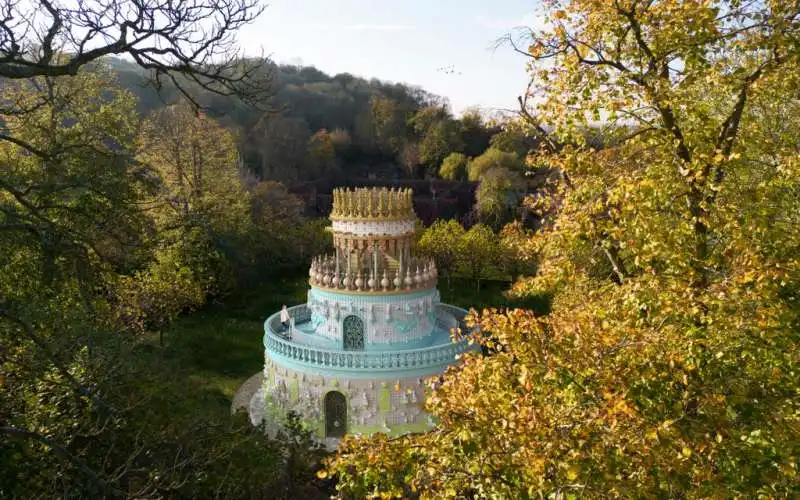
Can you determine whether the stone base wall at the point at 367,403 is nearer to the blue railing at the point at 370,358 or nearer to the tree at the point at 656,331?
the blue railing at the point at 370,358

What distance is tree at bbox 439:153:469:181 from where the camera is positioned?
54000 millimetres

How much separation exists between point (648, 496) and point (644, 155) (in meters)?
7.21

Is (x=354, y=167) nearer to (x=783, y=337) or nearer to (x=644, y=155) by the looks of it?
(x=644, y=155)

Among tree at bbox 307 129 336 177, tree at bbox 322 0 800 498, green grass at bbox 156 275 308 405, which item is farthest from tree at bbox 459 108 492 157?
tree at bbox 322 0 800 498

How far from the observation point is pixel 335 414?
1684cm

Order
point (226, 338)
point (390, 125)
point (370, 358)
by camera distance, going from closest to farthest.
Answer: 1. point (370, 358)
2. point (226, 338)
3. point (390, 125)

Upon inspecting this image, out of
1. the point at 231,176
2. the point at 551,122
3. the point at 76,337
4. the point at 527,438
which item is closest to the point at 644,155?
the point at 551,122

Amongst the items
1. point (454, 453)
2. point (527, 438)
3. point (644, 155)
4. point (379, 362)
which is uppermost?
point (644, 155)

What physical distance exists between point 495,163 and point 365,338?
33.4 m

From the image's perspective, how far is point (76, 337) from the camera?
30.2 ft

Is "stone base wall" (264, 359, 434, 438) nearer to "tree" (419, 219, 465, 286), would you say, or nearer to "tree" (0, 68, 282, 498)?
"tree" (0, 68, 282, 498)

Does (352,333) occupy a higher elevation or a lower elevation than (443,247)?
higher

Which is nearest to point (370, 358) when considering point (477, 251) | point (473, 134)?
point (477, 251)

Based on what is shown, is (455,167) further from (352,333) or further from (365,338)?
(365,338)
